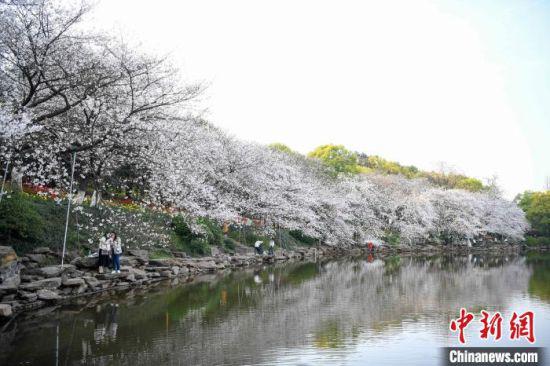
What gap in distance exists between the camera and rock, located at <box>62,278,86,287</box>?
1454cm

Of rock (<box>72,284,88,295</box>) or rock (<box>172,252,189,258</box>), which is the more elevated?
rock (<box>172,252,189,258</box>)

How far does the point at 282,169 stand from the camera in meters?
37.0

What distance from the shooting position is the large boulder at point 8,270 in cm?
1242

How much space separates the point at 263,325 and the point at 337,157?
164 ft

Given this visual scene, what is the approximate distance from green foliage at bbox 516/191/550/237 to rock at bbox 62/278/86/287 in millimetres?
71742

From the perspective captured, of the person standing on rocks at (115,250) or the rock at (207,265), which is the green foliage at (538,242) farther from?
the person standing on rocks at (115,250)

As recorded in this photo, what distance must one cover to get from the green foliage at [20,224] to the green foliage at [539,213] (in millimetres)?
72609

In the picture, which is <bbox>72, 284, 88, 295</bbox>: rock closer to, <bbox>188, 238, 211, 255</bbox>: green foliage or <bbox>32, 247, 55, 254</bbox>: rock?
<bbox>32, 247, 55, 254</bbox>: rock

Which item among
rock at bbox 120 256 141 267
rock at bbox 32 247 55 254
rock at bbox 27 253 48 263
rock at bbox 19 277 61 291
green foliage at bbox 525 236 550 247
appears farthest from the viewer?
green foliage at bbox 525 236 550 247

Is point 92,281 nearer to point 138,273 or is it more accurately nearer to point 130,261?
point 138,273

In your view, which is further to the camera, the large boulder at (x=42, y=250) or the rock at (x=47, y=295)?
the large boulder at (x=42, y=250)

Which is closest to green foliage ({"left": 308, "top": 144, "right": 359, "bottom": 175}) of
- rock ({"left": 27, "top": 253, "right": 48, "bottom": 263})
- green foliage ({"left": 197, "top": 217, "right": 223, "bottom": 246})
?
green foliage ({"left": 197, "top": 217, "right": 223, "bottom": 246})

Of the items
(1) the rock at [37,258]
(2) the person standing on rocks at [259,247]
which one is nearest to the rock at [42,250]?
(1) the rock at [37,258]

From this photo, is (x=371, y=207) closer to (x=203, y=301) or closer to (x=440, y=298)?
(x=440, y=298)
